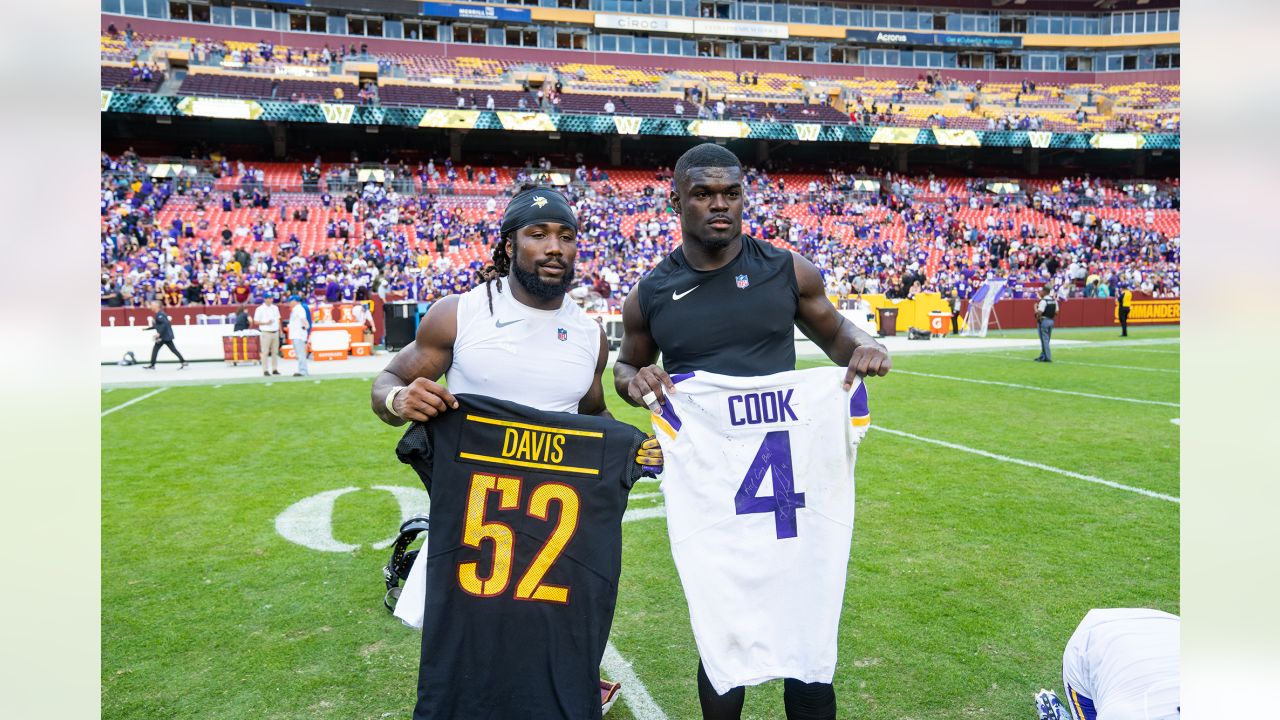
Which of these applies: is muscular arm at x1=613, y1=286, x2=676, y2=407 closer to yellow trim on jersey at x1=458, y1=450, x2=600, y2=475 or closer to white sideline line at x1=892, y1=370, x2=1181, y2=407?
yellow trim on jersey at x1=458, y1=450, x2=600, y2=475

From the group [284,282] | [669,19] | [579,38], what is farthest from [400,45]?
[284,282]

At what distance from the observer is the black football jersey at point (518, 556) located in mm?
2549

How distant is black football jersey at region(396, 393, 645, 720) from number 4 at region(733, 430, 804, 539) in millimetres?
446

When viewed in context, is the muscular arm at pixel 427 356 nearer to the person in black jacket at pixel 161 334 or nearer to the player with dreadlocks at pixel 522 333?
the player with dreadlocks at pixel 522 333

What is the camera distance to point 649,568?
5082 millimetres

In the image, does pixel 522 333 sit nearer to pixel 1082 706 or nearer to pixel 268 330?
pixel 1082 706

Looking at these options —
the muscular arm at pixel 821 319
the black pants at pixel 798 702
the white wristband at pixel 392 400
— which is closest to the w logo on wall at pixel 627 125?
the muscular arm at pixel 821 319

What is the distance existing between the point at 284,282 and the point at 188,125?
18.6 metres

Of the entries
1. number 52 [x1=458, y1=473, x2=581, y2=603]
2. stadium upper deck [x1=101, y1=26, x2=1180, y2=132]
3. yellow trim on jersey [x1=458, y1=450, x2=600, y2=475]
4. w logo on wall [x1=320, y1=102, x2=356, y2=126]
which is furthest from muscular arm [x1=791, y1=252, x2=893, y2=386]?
stadium upper deck [x1=101, y1=26, x2=1180, y2=132]

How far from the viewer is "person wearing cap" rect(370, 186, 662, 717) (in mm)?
2873

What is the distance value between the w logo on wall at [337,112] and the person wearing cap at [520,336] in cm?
3874

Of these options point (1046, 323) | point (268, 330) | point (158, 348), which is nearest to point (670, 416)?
point (268, 330)

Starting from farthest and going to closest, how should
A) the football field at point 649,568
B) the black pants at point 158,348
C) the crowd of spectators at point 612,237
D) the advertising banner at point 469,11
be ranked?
the advertising banner at point 469,11, the crowd of spectators at point 612,237, the black pants at point 158,348, the football field at point 649,568

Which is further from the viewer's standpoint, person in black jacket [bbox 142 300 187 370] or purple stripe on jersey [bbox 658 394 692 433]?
person in black jacket [bbox 142 300 187 370]
